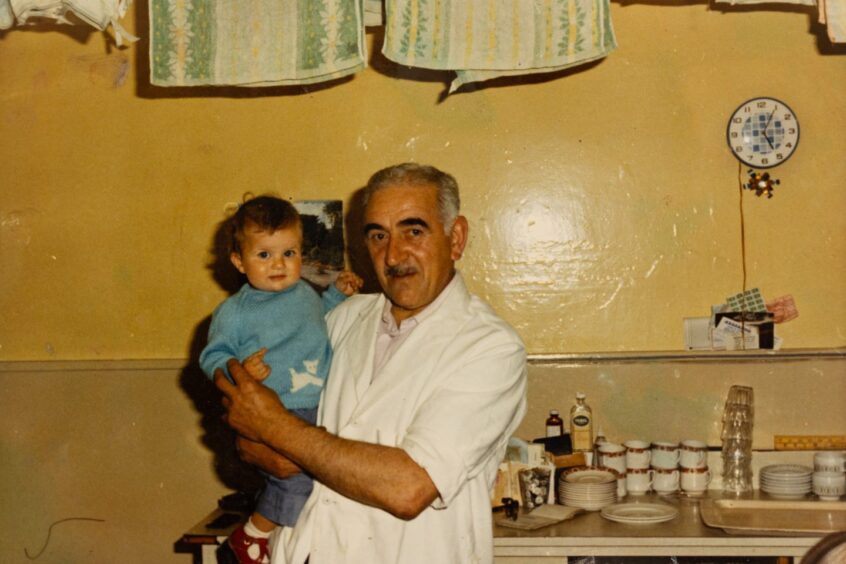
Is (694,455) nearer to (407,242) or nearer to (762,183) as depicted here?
(762,183)

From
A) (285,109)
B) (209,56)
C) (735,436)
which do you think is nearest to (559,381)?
(735,436)

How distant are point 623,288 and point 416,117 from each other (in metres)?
1.29

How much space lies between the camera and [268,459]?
2.92 meters

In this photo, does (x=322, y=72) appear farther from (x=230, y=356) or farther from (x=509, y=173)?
(x=509, y=173)

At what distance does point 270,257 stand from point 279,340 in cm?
26

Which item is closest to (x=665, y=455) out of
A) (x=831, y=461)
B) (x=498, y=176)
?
(x=831, y=461)

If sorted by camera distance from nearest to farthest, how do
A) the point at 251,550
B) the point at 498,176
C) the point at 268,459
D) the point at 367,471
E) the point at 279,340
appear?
the point at 367,471 < the point at 268,459 < the point at 279,340 < the point at 251,550 < the point at 498,176

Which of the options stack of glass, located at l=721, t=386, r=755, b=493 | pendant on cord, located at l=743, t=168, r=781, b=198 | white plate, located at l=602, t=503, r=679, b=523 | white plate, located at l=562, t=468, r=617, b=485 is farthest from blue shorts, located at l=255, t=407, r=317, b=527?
pendant on cord, located at l=743, t=168, r=781, b=198

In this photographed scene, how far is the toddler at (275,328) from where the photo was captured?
3.03 m

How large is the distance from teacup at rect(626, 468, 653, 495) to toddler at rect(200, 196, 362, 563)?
1992 mm

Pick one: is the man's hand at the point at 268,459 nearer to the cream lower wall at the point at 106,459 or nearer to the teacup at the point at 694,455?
the cream lower wall at the point at 106,459

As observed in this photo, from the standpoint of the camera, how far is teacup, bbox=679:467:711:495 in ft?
14.7

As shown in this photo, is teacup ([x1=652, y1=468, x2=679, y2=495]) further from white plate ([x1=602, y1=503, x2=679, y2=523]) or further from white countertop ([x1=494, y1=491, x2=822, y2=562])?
white countertop ([x1=494, y1=491, x2=822, y2=562])

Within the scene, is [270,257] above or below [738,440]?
above
